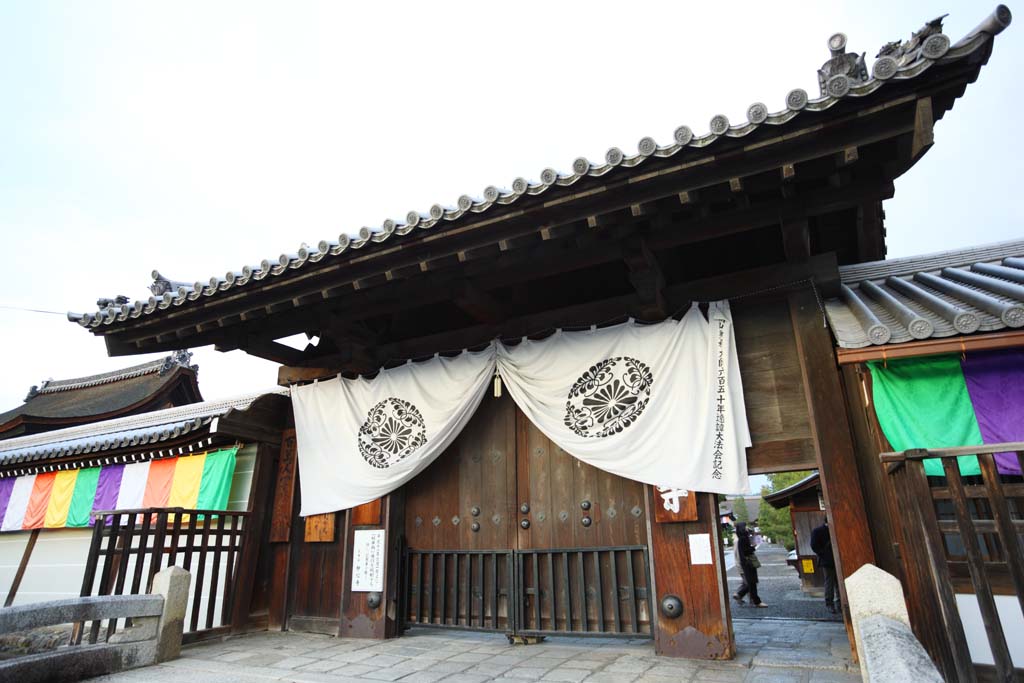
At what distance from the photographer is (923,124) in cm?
359

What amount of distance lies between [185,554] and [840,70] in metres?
7.94

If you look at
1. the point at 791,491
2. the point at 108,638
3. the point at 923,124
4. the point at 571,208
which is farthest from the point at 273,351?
the point at 791,491

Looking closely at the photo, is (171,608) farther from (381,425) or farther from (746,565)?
(746,565)

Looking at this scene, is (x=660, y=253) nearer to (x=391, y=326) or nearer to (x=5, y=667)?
(x=391, y=326)

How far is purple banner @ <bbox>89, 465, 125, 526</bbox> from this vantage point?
8.96 meters

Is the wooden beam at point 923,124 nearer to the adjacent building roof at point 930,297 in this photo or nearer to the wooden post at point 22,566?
the adjacent building roof at point 930,297

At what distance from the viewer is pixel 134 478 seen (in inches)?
345

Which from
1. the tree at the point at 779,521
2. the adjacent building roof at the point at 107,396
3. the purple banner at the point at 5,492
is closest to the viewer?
the purple banner at the point at 5,492

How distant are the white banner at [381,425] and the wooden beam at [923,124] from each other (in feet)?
13.6

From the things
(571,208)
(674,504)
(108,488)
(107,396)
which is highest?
(107,396)

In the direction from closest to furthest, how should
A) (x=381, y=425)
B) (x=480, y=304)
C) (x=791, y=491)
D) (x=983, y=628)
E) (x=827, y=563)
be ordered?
1. (x=983, y=628)
2. (x=480, y=304)
3. (x=381, y=425)
4. (x=827, y=563)
5. (x=791, y=491)

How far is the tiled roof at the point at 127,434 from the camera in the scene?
26.6 ft

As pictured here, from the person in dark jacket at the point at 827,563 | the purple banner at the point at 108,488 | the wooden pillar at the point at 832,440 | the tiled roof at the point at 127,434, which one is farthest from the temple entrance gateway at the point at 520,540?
the purple banner at the point at 108,488

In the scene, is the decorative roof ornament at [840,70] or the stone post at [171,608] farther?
the stone post at [171,608]
